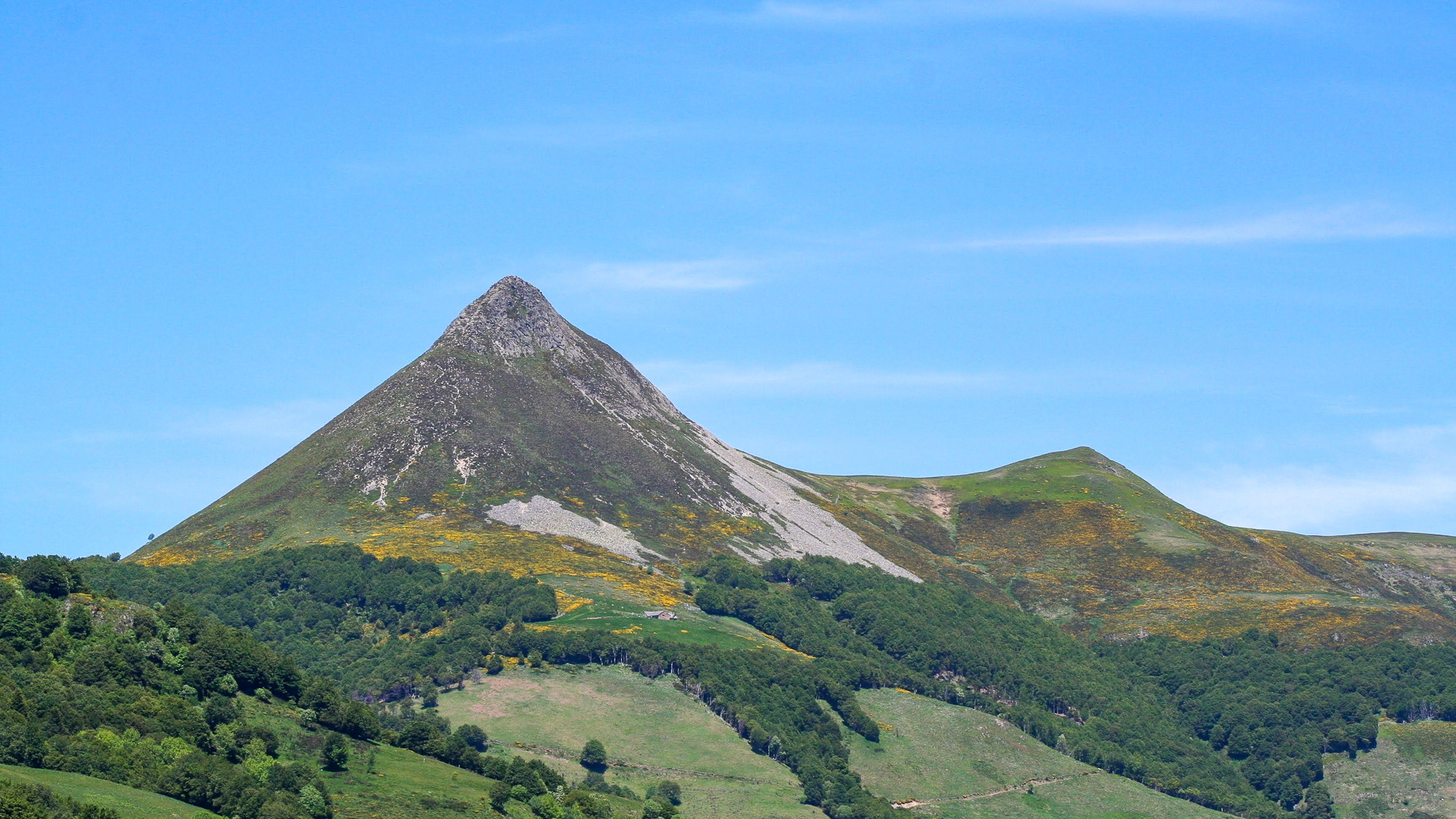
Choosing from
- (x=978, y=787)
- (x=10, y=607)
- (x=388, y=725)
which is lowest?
(x=978, y=787)

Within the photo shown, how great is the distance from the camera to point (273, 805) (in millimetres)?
107062

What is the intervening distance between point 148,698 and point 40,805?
37.5 metres

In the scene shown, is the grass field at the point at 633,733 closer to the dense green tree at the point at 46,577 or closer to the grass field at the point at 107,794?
the dense green tree at the point at 46,577

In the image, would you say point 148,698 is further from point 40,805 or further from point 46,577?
point 40,805

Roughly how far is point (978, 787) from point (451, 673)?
232 ft

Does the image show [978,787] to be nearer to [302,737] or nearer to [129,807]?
[302,737]

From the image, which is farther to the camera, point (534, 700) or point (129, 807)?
point (534, 700)

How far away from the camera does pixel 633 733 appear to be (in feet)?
588

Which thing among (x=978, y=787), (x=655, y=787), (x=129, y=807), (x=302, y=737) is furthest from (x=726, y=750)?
(x=129, y=807)

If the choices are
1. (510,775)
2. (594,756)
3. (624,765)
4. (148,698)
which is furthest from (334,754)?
(624,765)

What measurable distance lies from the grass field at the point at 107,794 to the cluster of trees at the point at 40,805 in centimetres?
227

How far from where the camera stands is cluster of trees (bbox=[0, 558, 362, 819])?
107 m

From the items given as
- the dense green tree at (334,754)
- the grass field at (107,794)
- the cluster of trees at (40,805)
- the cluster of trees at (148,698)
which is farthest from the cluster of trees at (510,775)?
the cluster of trees at (40,805)

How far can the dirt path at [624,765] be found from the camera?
16862 cm
